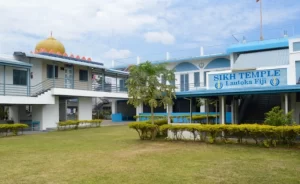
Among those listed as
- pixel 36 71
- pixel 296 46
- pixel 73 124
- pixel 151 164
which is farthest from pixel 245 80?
pixel 36 71

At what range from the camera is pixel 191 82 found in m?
31.9

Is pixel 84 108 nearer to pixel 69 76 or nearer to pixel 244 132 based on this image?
pixel 69 76

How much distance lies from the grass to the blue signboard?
14.4 feet

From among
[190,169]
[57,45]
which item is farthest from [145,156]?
[57,45]

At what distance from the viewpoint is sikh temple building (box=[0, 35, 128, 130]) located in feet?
67.5

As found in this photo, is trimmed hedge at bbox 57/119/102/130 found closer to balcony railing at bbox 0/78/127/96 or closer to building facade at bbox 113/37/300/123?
balcony railing at bbox 0/78/127/96

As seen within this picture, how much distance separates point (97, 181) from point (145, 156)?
3475mm

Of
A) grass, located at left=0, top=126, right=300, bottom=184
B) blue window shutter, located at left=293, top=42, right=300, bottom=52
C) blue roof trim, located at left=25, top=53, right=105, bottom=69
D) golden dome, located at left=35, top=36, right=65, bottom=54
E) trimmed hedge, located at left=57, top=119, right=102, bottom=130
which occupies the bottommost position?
grass, located at left=0, top=126, right=300, bottom=184

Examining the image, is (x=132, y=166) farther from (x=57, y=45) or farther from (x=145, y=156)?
(x=57, y=45)

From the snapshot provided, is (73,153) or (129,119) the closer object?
(73,153)

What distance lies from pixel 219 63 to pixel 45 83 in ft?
56.5

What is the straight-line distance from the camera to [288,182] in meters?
6.62

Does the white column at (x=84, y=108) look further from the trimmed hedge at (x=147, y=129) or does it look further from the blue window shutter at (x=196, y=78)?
the trimmed hedge at (x=147, y=129)

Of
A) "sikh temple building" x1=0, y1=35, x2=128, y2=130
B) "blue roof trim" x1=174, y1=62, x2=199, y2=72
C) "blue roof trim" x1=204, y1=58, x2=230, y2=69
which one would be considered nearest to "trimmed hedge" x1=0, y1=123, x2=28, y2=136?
"sikh temple building" x1=0, y1=35, x2=128, y2=130
